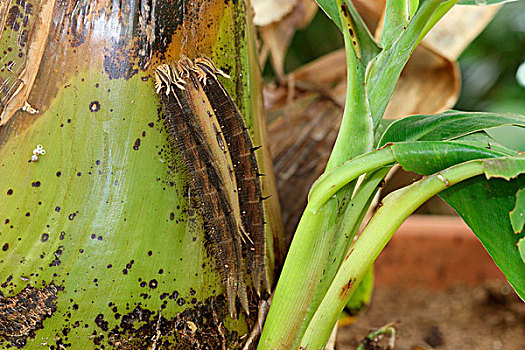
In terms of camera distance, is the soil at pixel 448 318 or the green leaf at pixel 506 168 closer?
the green leaf at pixel 506 168

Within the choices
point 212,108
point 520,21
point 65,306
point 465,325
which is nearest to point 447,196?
point 212,108

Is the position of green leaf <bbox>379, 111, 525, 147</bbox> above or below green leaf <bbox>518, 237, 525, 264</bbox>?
above

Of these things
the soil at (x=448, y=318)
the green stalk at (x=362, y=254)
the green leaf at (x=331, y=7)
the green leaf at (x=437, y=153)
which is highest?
the green leaf at (x=331, y=7)

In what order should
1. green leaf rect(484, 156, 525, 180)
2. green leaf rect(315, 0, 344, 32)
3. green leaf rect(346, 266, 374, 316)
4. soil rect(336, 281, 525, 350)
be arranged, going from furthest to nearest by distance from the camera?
soil rect(336, 281, 525, 350) < green leaf rect(346, 266, 374, 316) < green leaf rect(315, 0, 344, 32) < green leaf rect(484, 156, 525, 180)

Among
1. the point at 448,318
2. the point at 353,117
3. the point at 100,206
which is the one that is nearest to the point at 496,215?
the point at 353,117

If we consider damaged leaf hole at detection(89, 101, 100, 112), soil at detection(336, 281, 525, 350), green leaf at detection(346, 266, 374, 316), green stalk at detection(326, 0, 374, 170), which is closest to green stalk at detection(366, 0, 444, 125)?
green stalk at detection(326, 0, 374, 170)

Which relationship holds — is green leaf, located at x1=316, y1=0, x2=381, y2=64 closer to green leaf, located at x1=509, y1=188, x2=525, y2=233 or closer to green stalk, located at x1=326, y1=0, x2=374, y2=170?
green stalk, located at x1=326, y1=0, x2=374, y2=170

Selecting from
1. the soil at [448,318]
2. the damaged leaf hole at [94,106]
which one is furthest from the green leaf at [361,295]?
the damaged leaf hole at [94,106]

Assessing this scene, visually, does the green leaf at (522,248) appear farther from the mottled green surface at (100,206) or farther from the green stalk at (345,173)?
the mottled green surface at (100,206)
